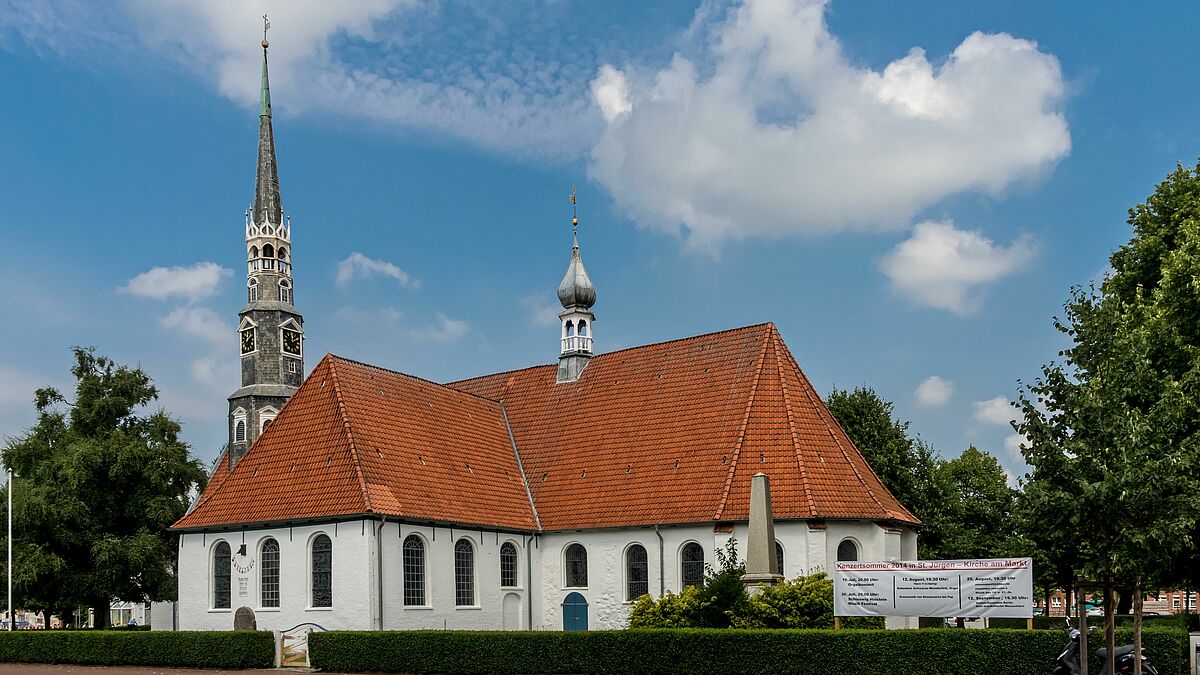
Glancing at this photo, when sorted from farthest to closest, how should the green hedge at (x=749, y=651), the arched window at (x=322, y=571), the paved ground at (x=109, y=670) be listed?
the arched window at (x=322, y=571) → the paved ground at (x=109, y=670) → the green hedge at (x=749, y=651)

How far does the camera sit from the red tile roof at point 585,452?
1364 inches

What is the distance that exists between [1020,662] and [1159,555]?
21.4 ft

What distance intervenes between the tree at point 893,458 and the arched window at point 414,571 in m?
19.6

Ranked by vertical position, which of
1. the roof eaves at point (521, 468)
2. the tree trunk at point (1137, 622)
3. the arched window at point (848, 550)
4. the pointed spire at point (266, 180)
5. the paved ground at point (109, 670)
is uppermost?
the pointed spire at point (266, 180)

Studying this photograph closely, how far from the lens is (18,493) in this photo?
4434 centimetres

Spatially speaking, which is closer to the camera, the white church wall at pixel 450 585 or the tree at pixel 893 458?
the white church wall at pixel 450 585

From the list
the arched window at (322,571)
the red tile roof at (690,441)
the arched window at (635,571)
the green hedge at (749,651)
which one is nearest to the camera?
the green hedge at (749,651)

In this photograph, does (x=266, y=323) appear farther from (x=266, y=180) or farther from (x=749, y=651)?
(x=749, y=651)

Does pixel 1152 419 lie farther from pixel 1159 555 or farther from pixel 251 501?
pixel 251 501

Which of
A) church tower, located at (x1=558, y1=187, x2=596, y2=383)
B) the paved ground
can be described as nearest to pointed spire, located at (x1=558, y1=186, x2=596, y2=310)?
church tower, located at (x1=558, y1=187, x2=596, y2=383)

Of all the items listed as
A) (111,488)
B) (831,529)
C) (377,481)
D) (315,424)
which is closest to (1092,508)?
(831,529)

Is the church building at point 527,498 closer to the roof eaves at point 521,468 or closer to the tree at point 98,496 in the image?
the roof eaves at point 521,468

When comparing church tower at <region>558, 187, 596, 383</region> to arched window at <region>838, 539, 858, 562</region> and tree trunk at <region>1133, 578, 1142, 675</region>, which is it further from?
tree trunk at <region>1133, 578, 1142, 675</region>

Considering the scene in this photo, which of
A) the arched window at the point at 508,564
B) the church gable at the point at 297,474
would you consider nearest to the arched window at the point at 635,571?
the arched window at the point at 508,564
